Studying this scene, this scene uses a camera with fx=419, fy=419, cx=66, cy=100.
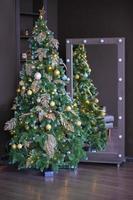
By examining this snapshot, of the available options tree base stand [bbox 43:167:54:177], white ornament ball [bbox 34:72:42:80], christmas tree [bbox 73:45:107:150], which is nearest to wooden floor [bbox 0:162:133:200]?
tree base stand [bbox 43:167:54:177]

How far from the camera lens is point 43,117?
5289 millimetres

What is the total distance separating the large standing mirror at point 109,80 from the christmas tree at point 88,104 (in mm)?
77

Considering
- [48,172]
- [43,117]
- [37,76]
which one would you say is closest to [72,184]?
[48,172]

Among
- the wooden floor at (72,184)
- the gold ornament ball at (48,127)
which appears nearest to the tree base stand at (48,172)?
the wooden floor at (72,184)

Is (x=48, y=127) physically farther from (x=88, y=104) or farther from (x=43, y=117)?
(x=88, y=104)

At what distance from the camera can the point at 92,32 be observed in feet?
20.9

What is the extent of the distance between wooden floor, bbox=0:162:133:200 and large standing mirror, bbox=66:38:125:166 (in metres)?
0.24

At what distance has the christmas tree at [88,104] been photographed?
606cm

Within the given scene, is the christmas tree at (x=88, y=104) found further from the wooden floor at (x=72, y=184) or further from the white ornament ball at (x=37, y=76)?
the white ornament ball at (x=37, y=76)

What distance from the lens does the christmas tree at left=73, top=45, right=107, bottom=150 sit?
6062mm

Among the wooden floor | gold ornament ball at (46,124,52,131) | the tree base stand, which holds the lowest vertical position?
the wooden floor

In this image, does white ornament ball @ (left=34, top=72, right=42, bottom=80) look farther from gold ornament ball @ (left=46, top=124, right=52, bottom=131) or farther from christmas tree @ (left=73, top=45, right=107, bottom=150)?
christmas tree @ (left=73, top=45, right=107, bottom=150)

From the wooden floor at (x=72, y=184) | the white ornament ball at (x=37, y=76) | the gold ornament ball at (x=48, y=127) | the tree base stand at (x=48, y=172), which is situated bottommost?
the wooden floor at (x=72, y=184)

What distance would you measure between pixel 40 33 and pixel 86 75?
39.8 inches
